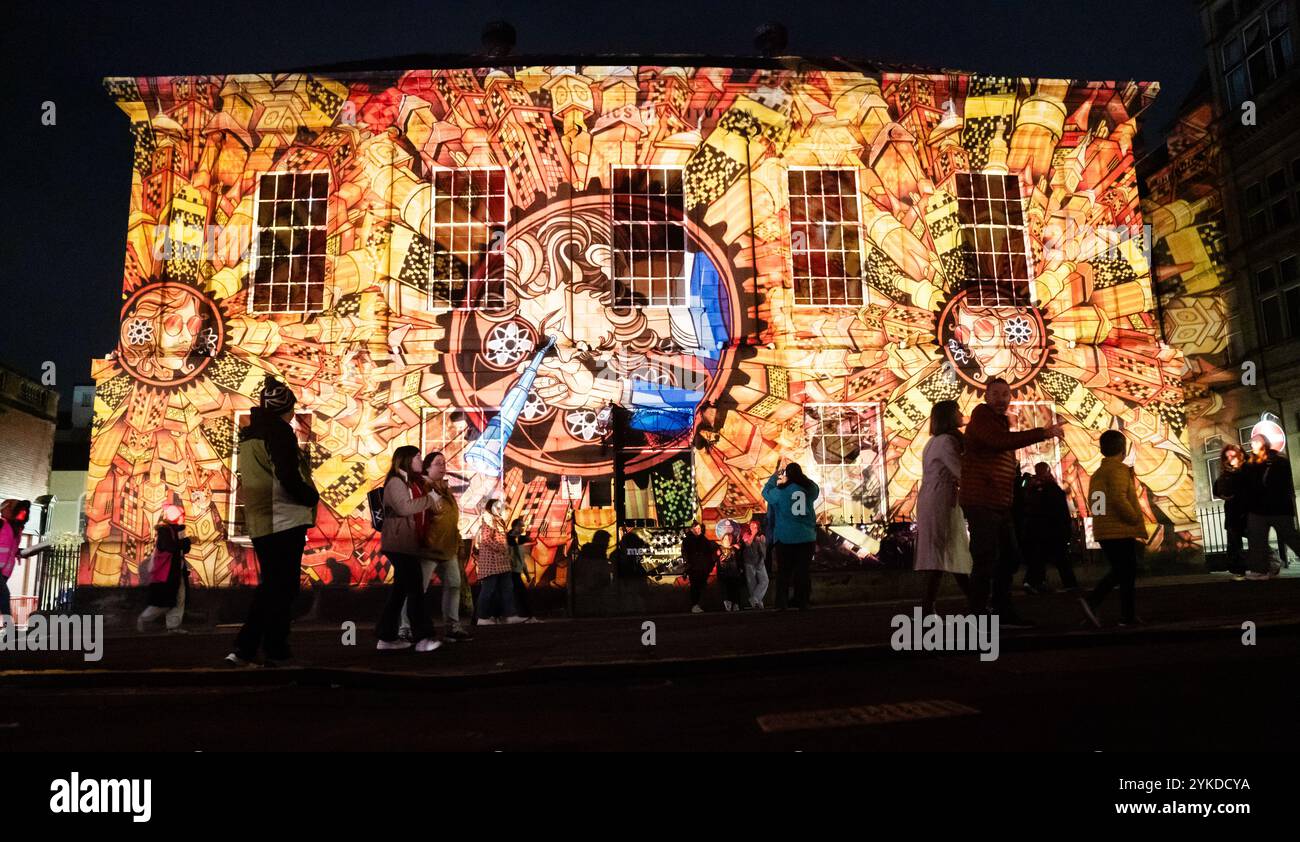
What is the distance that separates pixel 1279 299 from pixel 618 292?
1412 cm

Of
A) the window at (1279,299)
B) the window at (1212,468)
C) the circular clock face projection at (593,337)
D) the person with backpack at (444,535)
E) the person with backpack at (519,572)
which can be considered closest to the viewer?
the person with backpack at (444,535)

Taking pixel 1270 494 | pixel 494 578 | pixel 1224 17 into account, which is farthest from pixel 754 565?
pixel 1224 17

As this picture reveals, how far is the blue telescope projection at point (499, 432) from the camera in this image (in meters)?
15.7

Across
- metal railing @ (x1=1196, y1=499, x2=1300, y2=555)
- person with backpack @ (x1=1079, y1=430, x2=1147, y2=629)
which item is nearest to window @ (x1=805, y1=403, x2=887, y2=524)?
metal railing @ (x1=1196, y1=499, x2=1300, y2=555)

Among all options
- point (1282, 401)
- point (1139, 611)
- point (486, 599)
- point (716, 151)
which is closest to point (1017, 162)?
point (716, 151)

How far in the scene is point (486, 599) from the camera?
1286 cm

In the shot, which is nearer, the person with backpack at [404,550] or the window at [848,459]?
the person with backpack at [404,550]

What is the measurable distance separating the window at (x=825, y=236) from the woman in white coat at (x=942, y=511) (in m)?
10.1

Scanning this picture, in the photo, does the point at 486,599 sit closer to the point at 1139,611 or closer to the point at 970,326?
the point at 1139,611

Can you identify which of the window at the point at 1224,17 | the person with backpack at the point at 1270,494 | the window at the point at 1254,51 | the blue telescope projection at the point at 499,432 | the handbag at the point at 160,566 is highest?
the window at the point at 1224,17

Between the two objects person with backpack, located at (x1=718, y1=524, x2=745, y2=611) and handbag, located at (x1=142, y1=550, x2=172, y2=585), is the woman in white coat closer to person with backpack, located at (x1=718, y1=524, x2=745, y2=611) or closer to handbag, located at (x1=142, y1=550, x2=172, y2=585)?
person with backpack, located at (x1=718, y1=524, x2=745, y2=611)

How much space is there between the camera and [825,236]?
17078 millimetres

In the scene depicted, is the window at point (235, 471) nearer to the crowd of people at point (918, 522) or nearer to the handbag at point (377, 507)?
the crowd of people at point (918, 522)

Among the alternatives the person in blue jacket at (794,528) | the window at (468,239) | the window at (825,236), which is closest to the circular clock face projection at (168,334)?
the window at (468,239)
